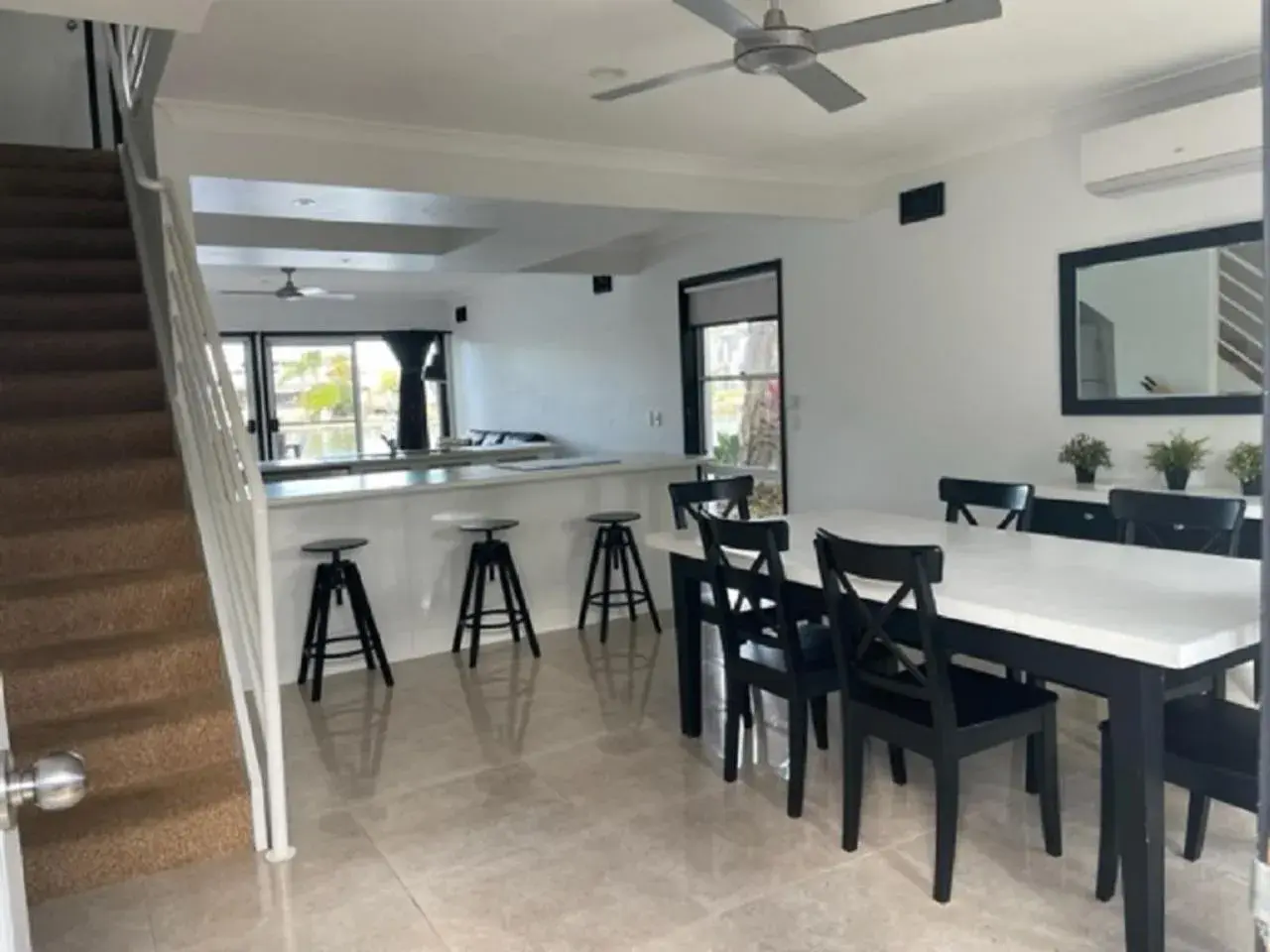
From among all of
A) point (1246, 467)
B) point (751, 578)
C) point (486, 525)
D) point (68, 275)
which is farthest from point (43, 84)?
point (1246, 467)

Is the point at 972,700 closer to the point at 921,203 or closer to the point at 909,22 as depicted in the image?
the point at 909,22

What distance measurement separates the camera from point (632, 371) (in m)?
7.93

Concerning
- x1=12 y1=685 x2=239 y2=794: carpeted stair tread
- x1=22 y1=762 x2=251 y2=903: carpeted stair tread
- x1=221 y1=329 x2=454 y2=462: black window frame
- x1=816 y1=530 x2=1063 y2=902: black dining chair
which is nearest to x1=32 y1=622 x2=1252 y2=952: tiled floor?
x1=22 y1=762 x2=251 y2=903: carpeted stair tread

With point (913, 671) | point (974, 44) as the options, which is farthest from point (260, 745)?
point (974, 44)

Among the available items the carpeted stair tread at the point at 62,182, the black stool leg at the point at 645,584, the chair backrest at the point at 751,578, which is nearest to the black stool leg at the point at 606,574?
the black stool leg at the point at 645,584

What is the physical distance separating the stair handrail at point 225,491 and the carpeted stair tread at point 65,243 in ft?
2.12

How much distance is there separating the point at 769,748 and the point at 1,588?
2604mm

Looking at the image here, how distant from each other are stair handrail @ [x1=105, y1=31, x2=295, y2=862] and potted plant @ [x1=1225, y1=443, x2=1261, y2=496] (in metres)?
3.41

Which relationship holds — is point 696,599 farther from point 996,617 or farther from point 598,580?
point 598,580

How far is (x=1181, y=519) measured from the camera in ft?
9.74

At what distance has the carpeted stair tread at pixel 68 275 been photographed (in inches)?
155

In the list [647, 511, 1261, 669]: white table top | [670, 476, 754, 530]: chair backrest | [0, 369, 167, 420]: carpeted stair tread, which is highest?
[0, 369, 167, 420]: carpeted stair tread

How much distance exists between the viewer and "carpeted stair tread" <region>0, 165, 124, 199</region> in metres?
4.38

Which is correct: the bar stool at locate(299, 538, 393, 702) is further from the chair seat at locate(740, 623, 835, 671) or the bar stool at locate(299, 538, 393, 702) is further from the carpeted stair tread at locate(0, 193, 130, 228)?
the chair seat at locate(740, 623, 835, 671)
